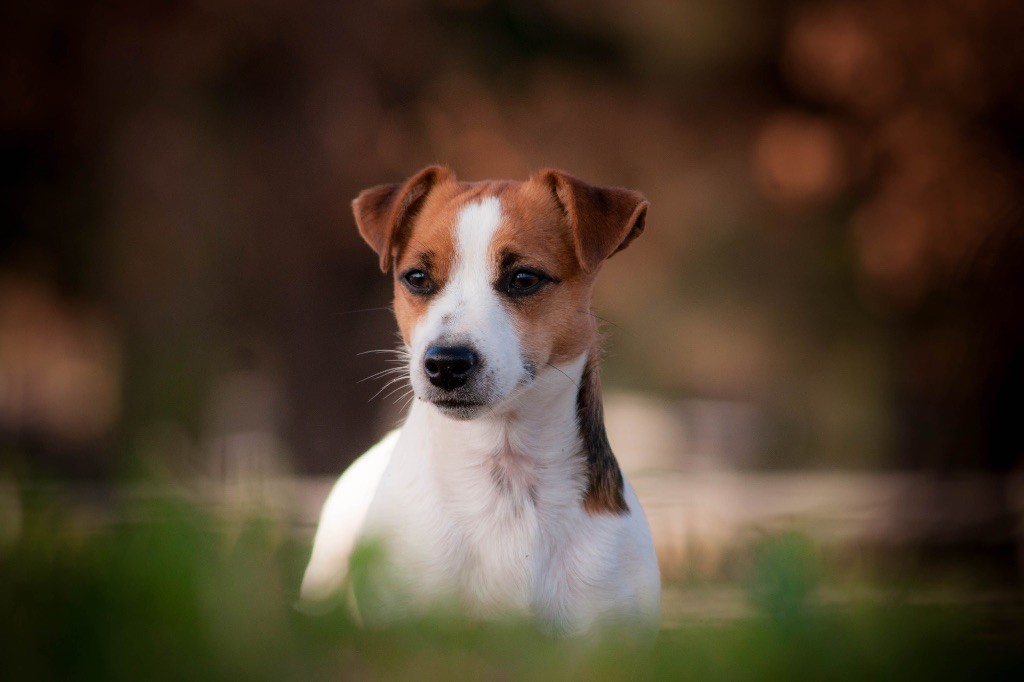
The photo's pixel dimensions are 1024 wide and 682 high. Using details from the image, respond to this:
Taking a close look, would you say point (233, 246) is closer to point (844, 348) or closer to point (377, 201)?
point (844, 348)

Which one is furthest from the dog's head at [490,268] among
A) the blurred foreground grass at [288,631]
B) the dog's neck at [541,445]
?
the blurred foreground grass at [288,631]

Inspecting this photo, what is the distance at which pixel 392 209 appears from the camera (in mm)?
4145

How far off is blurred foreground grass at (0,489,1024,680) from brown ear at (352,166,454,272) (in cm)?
307

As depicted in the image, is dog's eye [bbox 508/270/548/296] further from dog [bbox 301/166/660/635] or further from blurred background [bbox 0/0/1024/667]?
blurred background [bbox 0/0/1024/667]

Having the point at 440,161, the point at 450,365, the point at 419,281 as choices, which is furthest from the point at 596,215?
the point at 440,161

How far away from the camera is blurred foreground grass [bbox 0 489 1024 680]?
0.99 m

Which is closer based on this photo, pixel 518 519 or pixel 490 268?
pixel 518 519

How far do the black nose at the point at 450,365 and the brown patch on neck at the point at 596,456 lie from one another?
24.0 inches

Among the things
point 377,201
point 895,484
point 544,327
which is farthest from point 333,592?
point 895,484

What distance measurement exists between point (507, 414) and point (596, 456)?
13.7 inches

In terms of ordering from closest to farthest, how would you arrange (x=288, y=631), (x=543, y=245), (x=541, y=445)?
(x=288, y=631) < (x=541, y=445) < (x=543, y=245)

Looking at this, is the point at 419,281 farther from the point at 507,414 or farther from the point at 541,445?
the point at 541,445

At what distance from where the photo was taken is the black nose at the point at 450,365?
3.40 m

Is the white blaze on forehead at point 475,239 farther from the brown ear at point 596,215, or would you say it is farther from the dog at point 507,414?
the brown ear at point 596,215
